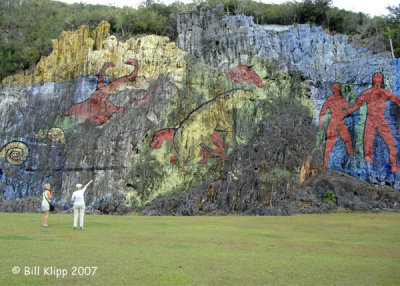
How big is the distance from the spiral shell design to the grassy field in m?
18.8

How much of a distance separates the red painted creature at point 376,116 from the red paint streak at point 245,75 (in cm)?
623

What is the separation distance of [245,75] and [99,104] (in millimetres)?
10332

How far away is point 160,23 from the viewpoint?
3203 cm

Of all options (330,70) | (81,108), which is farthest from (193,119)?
(330,70)

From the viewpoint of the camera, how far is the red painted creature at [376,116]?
74.0 feet

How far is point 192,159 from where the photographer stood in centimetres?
2219

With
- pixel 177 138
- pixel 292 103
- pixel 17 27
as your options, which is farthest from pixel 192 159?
pixel 17 27

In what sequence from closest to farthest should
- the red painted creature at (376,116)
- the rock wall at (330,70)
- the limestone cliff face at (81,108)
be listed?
1. the red painted creature at (376,116)
2. the rock wall at (330,70)
3. the limestone cliff face at (81,108)

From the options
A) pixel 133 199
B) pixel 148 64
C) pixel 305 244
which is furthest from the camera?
pixel 148 64

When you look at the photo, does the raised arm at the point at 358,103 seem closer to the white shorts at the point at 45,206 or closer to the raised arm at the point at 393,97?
the raised arm at the point at 393,97

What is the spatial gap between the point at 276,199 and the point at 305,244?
38.1 ft

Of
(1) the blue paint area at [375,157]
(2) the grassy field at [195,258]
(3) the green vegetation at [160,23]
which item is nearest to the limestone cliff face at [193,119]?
(1) the blue paint area at [375,157]

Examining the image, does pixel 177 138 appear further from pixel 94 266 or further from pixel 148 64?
pixel 94 266

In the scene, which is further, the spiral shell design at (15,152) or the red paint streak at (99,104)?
the spiral shell design at (15,152)
